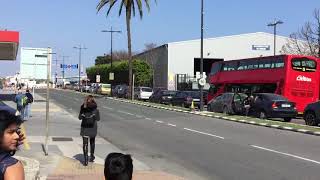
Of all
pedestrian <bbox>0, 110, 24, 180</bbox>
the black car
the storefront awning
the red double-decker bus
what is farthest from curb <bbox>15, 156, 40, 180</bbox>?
the storefront awning

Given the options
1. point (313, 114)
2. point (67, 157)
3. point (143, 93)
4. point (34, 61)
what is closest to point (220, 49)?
point (143, 93)

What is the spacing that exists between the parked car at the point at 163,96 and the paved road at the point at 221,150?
95.9 feet

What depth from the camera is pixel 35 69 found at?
15.8 meters

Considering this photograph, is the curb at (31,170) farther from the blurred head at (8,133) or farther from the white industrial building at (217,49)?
the white industrial building at (217,49)

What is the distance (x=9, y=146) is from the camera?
11.8 ft

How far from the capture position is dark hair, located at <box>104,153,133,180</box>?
11.6 feet

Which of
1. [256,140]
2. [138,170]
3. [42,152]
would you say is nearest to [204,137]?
[256,140]

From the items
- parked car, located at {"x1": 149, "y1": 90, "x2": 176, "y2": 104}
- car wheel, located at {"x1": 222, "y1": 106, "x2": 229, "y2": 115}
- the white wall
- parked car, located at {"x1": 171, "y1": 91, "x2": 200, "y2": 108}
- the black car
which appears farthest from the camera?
the white wall

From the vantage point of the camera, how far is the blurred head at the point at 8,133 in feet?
11.8

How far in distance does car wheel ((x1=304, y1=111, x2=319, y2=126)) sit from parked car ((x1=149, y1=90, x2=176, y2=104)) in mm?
27699

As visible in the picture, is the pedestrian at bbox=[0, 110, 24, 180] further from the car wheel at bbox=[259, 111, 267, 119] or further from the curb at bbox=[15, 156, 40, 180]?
the car wheel at bbox=[259, 111, 267, 119]

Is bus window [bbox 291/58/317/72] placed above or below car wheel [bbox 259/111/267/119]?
above

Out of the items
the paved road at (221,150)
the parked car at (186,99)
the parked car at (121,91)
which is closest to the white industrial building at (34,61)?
the paved road at (221,150)

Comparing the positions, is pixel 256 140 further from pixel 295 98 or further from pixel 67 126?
pixel 295 98
